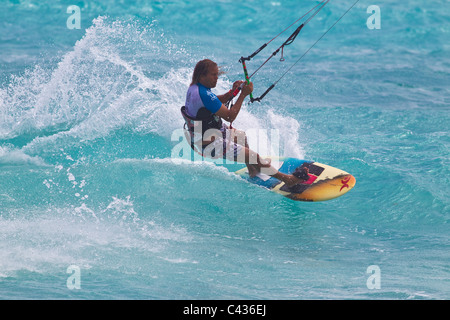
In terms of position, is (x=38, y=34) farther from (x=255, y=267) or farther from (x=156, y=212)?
(x=255, y=267)

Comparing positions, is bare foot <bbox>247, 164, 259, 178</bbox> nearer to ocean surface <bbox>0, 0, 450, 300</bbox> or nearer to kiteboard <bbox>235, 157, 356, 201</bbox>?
kiteboard <bbox>235, 157, 356, 201</bbox>

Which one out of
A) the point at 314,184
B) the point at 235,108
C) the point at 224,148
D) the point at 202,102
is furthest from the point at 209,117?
the point at 314,184

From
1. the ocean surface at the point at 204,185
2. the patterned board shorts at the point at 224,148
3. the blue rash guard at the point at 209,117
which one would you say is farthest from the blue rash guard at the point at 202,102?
the ocean surface at the point at 204,185

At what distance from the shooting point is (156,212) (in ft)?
19.1

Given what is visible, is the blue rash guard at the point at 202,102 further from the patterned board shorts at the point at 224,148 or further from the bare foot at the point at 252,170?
the bare foot at the point at 252,170

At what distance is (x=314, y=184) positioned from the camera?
6.28 metres

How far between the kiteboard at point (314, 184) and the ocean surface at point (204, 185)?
0.14 meters

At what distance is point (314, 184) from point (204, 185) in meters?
1.32

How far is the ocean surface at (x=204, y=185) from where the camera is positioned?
451 cm

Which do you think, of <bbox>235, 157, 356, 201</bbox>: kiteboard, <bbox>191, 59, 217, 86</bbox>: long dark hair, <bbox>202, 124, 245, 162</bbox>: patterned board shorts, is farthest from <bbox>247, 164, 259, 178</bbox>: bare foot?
<bbox>191, 59, 217, 86</bbox>: long dark hair

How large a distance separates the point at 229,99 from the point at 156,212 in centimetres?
147

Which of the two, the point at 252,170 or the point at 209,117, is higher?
the point at 209,117

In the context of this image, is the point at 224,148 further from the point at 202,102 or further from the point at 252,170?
the point at 252,170
